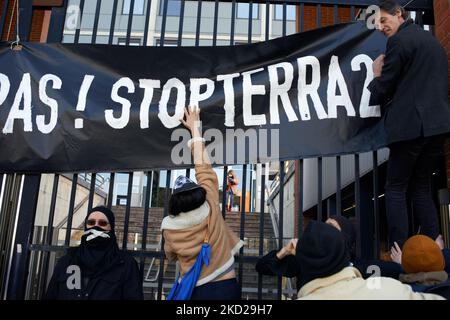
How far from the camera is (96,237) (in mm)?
2912

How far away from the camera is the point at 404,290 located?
5.92 ft

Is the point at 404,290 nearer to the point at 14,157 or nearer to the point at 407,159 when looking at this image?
the point at 407,159

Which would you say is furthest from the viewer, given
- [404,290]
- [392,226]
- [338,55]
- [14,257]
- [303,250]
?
[338,55]

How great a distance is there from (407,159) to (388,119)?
0.33m

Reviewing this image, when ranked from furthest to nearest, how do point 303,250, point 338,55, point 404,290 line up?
point 338,55, point 303,250, point 404,290

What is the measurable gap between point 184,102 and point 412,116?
1.84 m

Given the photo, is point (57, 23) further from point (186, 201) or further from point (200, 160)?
point (186, 201)

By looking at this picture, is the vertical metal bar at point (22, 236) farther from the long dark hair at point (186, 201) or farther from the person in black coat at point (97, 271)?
the long dark hair at point (186, 201)

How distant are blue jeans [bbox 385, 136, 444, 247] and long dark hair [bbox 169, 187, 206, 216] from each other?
1451mm

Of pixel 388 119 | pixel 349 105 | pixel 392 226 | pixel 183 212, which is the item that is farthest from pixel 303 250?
pixel 349 105

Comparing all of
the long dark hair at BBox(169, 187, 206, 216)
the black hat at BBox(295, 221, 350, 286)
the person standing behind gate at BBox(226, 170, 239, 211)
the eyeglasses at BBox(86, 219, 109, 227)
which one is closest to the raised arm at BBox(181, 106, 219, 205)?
the long dark hair at BBox(169, 187, 206, 216)

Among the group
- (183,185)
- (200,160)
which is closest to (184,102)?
(200,160)

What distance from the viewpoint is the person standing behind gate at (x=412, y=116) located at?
298 cm

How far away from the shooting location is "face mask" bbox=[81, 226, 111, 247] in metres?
2.91
